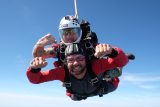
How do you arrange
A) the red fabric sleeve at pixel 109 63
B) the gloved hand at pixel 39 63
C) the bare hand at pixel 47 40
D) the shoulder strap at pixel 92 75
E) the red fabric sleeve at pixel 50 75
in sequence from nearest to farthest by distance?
1. the gloved hand at pixel 39 63
2. the red fabric sleeve at pixel 109 63
3. the bare hand at pixel 47 40
4. the red fabric sleeve at pixel 50 75
5. the shoulder strap at pixel 92 75

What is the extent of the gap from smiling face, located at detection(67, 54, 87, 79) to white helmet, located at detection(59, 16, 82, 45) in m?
0.32

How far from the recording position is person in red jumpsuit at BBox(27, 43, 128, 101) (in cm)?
501

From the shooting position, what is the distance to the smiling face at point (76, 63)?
16.9 ft

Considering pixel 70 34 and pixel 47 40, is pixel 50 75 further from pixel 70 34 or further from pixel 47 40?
pixel 70 34

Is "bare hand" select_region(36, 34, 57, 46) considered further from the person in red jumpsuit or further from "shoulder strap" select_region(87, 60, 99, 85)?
"shoulder strap" select_region(87, 60, 99, 85)

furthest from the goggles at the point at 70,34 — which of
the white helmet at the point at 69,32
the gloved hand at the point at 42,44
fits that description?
the gloved hand at the point at 42,44

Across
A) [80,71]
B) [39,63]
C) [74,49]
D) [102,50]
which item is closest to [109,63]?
[80,71]

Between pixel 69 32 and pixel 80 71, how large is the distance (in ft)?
2.44

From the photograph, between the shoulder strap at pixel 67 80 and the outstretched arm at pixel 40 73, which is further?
the shoulder strap at pixel 67 80

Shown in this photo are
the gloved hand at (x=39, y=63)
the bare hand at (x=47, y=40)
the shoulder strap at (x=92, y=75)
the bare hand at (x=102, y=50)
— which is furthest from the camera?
the shoulder strap at (x=92, y=75)

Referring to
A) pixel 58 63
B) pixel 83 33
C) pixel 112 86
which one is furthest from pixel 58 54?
pixel 112 86

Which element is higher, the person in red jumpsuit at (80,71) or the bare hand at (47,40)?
the bare hand at (47,40)

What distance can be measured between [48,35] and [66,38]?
0.35 metres

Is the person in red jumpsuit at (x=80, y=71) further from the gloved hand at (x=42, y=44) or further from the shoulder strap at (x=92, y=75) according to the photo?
the gloved hand at (x=42, y=44)
